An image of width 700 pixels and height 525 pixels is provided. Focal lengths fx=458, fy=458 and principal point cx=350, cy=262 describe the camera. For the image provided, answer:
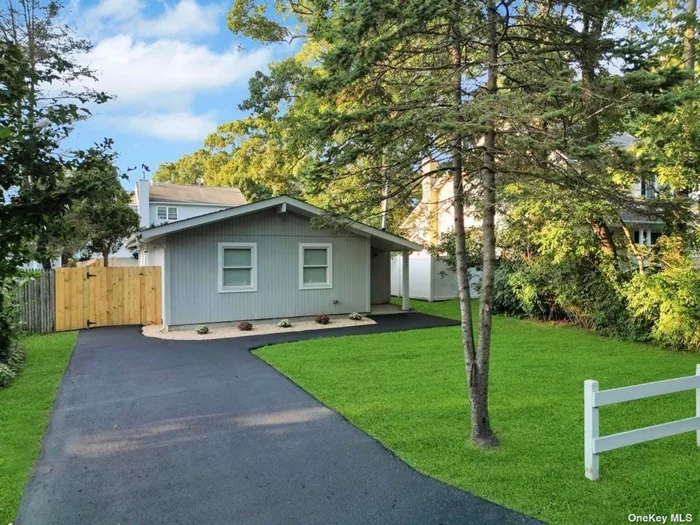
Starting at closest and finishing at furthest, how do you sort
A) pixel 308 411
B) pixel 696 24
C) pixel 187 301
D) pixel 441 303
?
pixel 308 411, pixel 696 24, pixel 187 301, pixel 441 303

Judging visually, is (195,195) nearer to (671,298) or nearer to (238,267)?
(238,267)

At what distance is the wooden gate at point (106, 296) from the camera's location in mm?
12258

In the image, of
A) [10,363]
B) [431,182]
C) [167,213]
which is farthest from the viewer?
[167,213]

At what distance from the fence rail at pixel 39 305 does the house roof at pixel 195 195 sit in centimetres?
2300

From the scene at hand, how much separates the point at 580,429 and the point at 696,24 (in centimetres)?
1079

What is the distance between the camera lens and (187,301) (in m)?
12.1

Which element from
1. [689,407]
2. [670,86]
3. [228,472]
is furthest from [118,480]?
[689,407]

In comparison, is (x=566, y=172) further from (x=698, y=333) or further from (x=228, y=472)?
(x=698, y=333)

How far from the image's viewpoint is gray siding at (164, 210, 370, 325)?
12.1 m

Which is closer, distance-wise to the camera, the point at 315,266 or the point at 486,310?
the point at 486,310

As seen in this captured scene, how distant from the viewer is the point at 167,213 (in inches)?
1347

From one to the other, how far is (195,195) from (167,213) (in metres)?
2.93

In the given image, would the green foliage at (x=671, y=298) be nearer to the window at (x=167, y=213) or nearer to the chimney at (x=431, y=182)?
the chimney at (x=431, y=182)

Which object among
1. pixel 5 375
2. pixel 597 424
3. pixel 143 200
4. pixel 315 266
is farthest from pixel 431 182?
pixel 143 200
